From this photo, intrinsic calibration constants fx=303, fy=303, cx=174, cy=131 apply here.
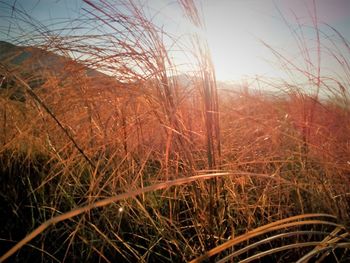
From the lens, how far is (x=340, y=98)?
4.99 ft

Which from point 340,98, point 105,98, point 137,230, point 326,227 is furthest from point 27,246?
point 340,98

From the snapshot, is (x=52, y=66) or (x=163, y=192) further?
(x=52, y=66)

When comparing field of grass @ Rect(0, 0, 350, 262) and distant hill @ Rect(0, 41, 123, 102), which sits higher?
distant hill @ Rect(0, 41, 123, 102)

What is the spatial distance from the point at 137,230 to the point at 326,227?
24.1 inches

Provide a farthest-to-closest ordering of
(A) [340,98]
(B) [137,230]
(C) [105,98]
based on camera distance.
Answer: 1. (A) [340,98]
2. (C) [105,98]
3. (B) [137,230]

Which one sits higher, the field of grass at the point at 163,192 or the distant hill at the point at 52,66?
the distant hill at the point at 52,66

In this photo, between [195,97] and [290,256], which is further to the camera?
[195,97]

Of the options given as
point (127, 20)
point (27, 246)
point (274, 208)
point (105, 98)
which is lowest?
point (27, 246)

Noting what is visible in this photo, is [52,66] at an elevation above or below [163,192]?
above

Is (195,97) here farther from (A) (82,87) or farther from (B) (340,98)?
(B) (340,98)

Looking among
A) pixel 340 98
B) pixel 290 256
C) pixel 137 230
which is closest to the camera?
pixel 290 256

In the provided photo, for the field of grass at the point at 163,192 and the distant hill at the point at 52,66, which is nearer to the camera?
the field of grass at the point at 163,192

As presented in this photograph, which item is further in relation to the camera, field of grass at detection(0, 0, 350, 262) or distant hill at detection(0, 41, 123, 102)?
distant hill at detection(0, 41, 123, 102)

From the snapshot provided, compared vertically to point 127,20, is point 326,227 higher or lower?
lower
